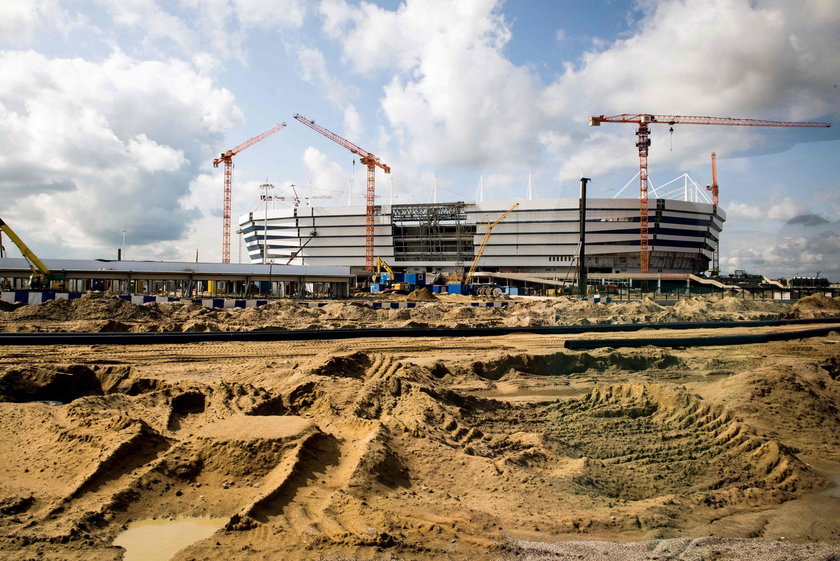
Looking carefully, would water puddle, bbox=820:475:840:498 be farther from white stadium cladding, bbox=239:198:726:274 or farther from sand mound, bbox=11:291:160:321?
white stadium cladding, bbox=239:198:726:274

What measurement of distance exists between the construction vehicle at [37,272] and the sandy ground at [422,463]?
141ft

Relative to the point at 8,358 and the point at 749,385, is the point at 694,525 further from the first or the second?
the point at 8,358

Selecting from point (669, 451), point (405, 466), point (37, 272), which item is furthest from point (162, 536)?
point (37, 272)

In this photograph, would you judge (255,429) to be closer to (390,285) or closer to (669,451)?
(669,451)

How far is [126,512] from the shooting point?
5258 millimetres

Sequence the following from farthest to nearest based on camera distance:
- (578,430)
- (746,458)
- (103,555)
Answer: (578,430)
(746,458)
(103,555)

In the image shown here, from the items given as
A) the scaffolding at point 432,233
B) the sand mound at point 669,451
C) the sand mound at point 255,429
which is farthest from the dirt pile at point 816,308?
the scaffolding at point 432,233

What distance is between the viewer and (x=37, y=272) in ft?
160

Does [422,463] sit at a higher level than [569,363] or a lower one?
lower

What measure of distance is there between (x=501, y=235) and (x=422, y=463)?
329 feet

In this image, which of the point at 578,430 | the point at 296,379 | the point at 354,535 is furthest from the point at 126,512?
the point at 578,430

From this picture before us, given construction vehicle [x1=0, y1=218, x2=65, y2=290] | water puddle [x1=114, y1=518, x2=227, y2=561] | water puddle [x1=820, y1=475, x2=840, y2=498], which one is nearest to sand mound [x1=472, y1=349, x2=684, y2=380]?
water puddle [x1=820, y1=475, x2=840, y2=498]

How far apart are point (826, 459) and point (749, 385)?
2.39 m

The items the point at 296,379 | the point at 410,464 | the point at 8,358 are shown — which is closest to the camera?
the point at 410,464
